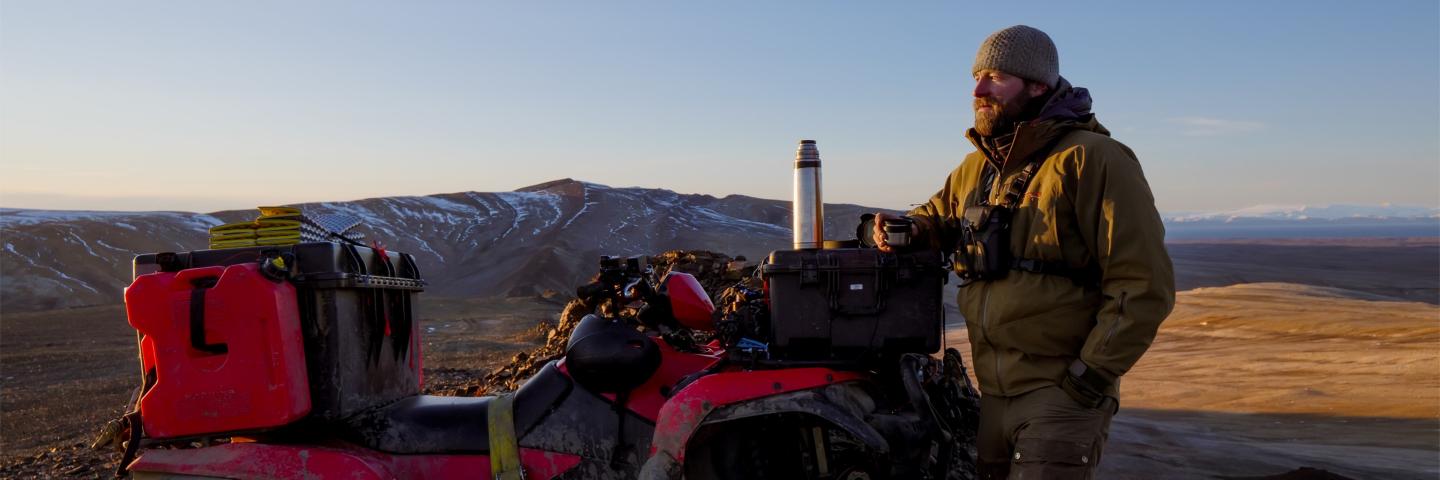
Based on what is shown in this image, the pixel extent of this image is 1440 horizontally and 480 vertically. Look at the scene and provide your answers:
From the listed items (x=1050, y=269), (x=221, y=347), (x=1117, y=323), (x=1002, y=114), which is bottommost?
(x=221, y=347)

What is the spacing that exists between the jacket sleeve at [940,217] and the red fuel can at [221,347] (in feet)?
6.85

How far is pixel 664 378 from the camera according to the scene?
3492 millimetres

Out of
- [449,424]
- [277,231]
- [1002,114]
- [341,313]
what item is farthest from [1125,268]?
[277,231]

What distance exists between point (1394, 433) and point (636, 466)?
6.61 meters

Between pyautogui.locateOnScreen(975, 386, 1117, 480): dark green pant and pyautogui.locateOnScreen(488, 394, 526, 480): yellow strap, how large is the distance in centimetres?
159

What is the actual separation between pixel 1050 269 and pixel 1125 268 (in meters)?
0.22

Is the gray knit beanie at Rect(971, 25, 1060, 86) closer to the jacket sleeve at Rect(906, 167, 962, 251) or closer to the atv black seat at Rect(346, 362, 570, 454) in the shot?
the jacket sleeve at Rect(906, 167, 962, 251)

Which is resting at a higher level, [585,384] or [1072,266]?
[1072,266]

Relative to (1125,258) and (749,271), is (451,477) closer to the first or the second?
(1125,258)

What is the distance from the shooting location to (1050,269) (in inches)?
116

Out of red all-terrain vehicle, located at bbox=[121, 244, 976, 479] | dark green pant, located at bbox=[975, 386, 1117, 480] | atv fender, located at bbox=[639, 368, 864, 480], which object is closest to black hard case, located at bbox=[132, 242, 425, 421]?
red all-terrain vehicle, located at bbox=[121, 244, 976, 479]

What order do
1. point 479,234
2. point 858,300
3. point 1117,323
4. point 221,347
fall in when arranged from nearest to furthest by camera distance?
point 1117,323, point 858,300, point 221,347, point 479,234

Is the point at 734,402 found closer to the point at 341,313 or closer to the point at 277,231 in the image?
the point at 341,313

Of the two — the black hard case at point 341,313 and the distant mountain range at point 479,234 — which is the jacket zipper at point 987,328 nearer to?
the black hard case at point 341,313
